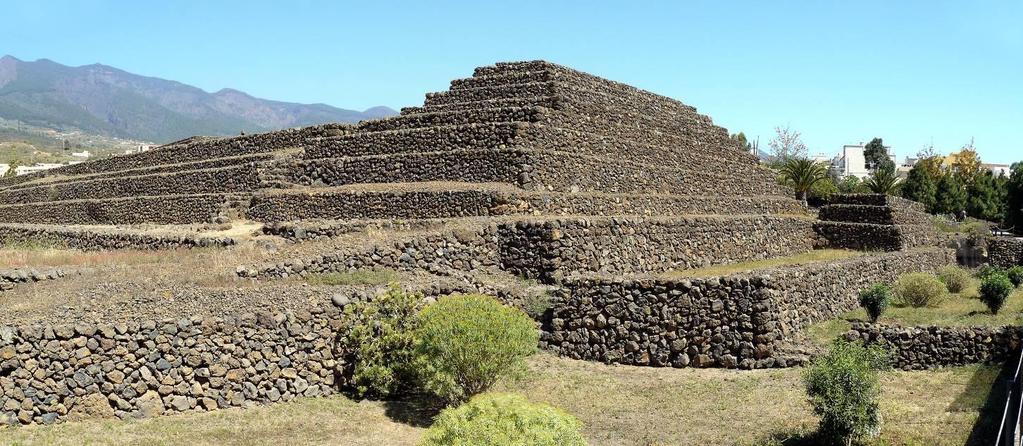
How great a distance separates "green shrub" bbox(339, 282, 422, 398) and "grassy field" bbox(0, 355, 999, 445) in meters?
0.39

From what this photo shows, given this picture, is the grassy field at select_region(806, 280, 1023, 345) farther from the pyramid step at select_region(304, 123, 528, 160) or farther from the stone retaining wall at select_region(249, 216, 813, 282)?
the pyramid step at select_region(304, 123, 528, 160)

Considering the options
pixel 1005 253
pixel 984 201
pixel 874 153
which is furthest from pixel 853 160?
pixel 1005 253

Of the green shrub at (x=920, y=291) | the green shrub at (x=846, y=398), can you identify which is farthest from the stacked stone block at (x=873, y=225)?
the green shrub at (x=846, y=398)

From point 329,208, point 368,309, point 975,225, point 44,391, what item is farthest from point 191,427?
point 975,225

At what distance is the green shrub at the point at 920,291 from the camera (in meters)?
23.2

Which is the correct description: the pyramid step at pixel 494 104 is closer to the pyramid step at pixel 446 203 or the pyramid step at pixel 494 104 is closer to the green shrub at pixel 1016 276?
the pyramid step at pixel 446 203

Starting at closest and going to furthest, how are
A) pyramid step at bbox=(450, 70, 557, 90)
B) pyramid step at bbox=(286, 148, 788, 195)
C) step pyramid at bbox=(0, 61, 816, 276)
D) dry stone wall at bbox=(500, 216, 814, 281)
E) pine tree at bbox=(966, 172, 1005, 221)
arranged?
1. dry stone wall at bbox=(500, 216, 814, 281)
2. step pyramid at bbox=(0, 61, 816, 276)
3. pyramid step at bbox=(286, 148, 788, 195)
4. pyramid step at bbox=(450, 70, 557, 90)
5. pine tree at bbox=(966, 172, 1005, 221)

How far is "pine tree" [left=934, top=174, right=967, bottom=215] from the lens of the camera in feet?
231

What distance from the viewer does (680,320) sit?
16.0 metres

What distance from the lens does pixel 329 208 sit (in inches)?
995

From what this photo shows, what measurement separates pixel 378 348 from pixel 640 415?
4.22 meters

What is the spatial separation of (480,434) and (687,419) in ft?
19.8

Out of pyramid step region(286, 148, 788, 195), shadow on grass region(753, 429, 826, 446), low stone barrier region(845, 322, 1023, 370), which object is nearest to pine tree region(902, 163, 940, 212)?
pyramid step region(286, 148, 788, 195)

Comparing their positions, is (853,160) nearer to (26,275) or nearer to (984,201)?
(984,201)
